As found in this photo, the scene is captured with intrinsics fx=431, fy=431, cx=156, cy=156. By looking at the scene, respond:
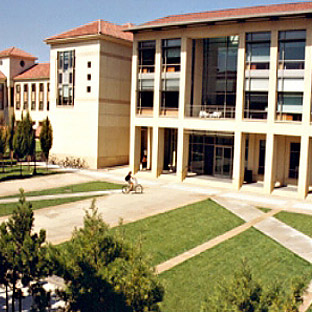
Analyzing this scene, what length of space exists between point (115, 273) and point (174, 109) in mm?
27092

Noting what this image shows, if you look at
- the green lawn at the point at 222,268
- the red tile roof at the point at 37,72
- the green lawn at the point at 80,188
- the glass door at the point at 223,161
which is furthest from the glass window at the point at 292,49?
the red tile roof at the point at 37,72

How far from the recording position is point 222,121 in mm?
30578

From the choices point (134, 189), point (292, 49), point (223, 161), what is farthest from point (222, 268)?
point (223, 161)

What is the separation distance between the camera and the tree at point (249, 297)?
6695mm

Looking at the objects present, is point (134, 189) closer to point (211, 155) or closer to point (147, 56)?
point (211, 155)

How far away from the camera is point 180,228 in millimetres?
19922

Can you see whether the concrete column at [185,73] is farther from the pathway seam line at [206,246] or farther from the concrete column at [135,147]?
the pathway seam line at [206,246]

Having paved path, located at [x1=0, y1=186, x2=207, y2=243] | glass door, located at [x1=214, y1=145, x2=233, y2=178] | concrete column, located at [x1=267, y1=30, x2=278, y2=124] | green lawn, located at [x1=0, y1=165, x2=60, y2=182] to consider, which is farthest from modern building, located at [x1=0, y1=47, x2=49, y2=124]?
concrete column, located at [x1=267, y1=30, x2=278, y2=124]

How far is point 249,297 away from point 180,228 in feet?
43.2

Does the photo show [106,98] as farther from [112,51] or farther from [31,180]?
[31,180]

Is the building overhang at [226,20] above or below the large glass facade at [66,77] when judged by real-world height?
above

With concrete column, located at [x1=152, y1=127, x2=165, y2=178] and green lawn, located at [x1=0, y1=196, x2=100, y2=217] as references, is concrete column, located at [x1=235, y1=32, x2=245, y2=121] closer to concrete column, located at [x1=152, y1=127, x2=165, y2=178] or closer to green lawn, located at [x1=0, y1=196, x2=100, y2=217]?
concrete column, located at [x1=152, y1=127, x2=165, y2=178]

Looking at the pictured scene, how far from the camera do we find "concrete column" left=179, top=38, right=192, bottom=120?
106ft

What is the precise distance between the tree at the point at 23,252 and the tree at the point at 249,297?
13.0 feet
